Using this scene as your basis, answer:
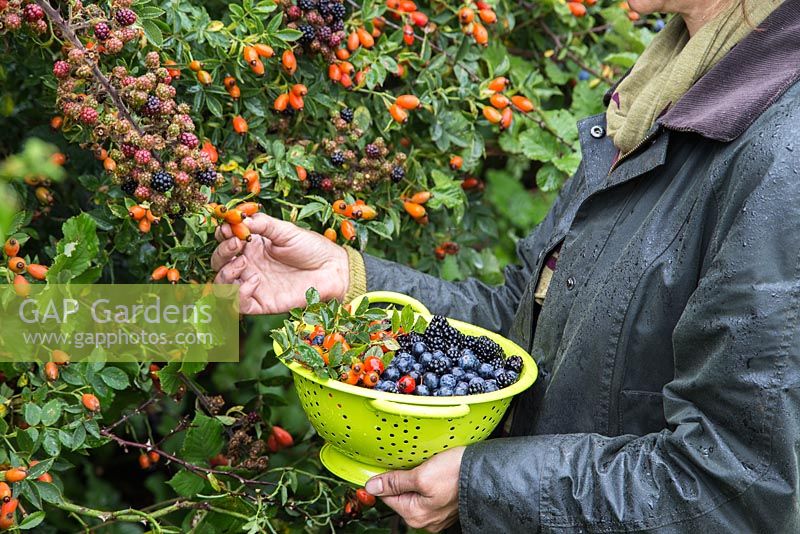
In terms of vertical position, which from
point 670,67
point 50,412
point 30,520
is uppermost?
point 670,67

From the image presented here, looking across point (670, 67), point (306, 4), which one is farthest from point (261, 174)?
point (670, 67)

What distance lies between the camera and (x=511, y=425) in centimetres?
159

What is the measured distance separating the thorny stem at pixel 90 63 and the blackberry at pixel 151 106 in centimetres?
3

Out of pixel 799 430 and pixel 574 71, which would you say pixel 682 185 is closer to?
pixel 799 430

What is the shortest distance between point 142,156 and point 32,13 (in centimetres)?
31

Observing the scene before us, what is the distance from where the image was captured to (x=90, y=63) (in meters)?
1.41

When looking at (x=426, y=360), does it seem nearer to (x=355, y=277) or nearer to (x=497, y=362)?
(x=497, y=362)

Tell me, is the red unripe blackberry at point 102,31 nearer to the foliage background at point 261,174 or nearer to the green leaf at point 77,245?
the foliage background at point 261,174

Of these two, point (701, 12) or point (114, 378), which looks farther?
point (114, 378)

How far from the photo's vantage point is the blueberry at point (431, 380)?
1.37 meters

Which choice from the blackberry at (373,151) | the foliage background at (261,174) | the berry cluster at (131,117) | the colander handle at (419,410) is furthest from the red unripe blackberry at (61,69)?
the colander handle at (419,410)

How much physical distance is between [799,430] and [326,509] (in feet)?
3.63

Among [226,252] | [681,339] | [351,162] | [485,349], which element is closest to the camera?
[681,339]

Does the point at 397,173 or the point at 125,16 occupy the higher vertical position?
the point at 125,16
